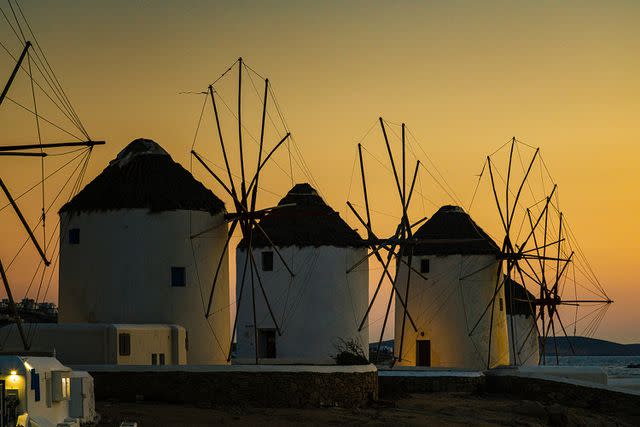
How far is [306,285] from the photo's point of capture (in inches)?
2354

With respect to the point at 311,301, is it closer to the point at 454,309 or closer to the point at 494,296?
the point at 454,309

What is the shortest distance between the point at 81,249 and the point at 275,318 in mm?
12784

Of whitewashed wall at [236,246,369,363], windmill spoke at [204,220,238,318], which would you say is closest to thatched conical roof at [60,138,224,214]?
windmill spoke at [204,220,238,318]

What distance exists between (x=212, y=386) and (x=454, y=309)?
87.4ft

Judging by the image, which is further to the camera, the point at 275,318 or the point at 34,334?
the point at 275,318

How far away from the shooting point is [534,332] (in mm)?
78000

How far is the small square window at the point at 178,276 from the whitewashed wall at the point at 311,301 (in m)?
10.5

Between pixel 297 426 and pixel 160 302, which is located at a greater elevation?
pixel 160 302

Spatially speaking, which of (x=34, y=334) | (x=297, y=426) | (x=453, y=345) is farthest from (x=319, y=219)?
(x=297, y=426)

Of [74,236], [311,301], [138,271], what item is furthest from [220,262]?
[311,301]

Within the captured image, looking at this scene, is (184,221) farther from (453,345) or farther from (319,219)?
(453,345)

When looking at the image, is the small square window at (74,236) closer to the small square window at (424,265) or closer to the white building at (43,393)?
the white building at (43,393)

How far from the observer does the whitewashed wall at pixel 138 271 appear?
48.7m

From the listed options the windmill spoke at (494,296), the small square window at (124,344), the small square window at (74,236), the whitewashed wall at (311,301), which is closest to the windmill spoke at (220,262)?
the small square window at (74,236)
